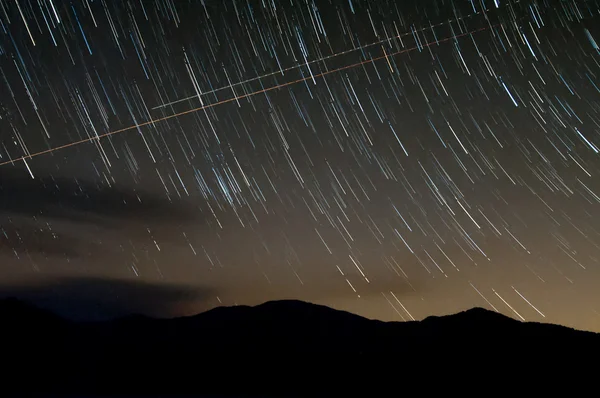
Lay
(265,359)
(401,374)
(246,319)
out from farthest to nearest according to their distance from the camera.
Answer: (246,319) → (265,359) → (401,374)

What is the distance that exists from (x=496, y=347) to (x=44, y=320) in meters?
68.2

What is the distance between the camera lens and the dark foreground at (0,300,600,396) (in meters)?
36.9

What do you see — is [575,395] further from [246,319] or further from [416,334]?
[246,319]

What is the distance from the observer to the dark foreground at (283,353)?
121 ft

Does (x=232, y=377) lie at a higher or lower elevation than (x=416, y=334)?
higher

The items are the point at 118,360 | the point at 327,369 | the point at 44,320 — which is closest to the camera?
the point at 327,369

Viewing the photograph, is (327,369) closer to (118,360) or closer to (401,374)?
(401,374)

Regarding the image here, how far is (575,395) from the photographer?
27.1 meters

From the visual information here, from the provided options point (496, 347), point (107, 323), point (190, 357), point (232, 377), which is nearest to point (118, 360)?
point (190, 357)

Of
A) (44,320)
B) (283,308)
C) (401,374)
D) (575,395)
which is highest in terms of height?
(575,395)

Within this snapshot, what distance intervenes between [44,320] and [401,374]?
64.9m

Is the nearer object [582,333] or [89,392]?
[582,333]

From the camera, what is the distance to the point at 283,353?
5591cm

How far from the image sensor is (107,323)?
82.6 meters
